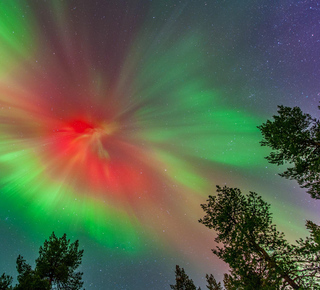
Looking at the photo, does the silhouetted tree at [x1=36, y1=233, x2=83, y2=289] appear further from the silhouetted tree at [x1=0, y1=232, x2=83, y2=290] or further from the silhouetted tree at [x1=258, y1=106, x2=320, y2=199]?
the silhouetted tree at [x1=258, y1=106, x2=320, y2=199]

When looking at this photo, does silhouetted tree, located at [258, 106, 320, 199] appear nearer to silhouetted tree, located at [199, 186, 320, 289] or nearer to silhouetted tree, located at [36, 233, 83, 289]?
silhouetted tree, located at [199, 186, 320, 289]

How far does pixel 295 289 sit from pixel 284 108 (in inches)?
342

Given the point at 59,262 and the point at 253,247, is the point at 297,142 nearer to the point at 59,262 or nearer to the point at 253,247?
the point at 253,247

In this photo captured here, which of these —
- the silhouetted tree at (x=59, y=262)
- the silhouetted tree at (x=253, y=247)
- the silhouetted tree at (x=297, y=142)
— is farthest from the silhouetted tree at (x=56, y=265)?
the silhouetted tree at (x=297, y=142)

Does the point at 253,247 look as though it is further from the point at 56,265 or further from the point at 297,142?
the point at 56,265

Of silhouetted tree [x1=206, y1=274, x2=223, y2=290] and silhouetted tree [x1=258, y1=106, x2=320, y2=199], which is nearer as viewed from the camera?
silhouetted tree [x1=258, y1=106, x2=320, y2=199]

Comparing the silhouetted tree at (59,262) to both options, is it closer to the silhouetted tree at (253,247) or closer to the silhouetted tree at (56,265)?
the silhouetted tree at (56,265)

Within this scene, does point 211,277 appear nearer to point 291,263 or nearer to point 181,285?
point 181,285

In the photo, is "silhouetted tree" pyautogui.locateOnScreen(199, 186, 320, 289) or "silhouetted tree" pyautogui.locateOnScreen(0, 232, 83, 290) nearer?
"silhouetted tree" pyautogui.locateOnScreen(199, 186, 320, 289)

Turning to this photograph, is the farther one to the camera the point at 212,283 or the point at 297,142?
the point at 212,283

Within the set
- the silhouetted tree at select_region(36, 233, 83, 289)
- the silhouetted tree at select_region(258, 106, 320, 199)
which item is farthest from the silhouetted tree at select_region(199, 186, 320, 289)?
the silhouetted tree at select_region(36, 233, 83, 289)

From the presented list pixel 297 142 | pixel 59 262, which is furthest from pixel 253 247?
pixel 59 262

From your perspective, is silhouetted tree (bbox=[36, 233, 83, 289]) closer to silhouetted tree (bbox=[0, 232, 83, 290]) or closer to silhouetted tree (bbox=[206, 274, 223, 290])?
silhouetted tree (bbox=[0, 232, 83, 290])

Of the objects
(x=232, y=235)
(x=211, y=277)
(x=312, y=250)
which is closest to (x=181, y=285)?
(x=211, y=277)
